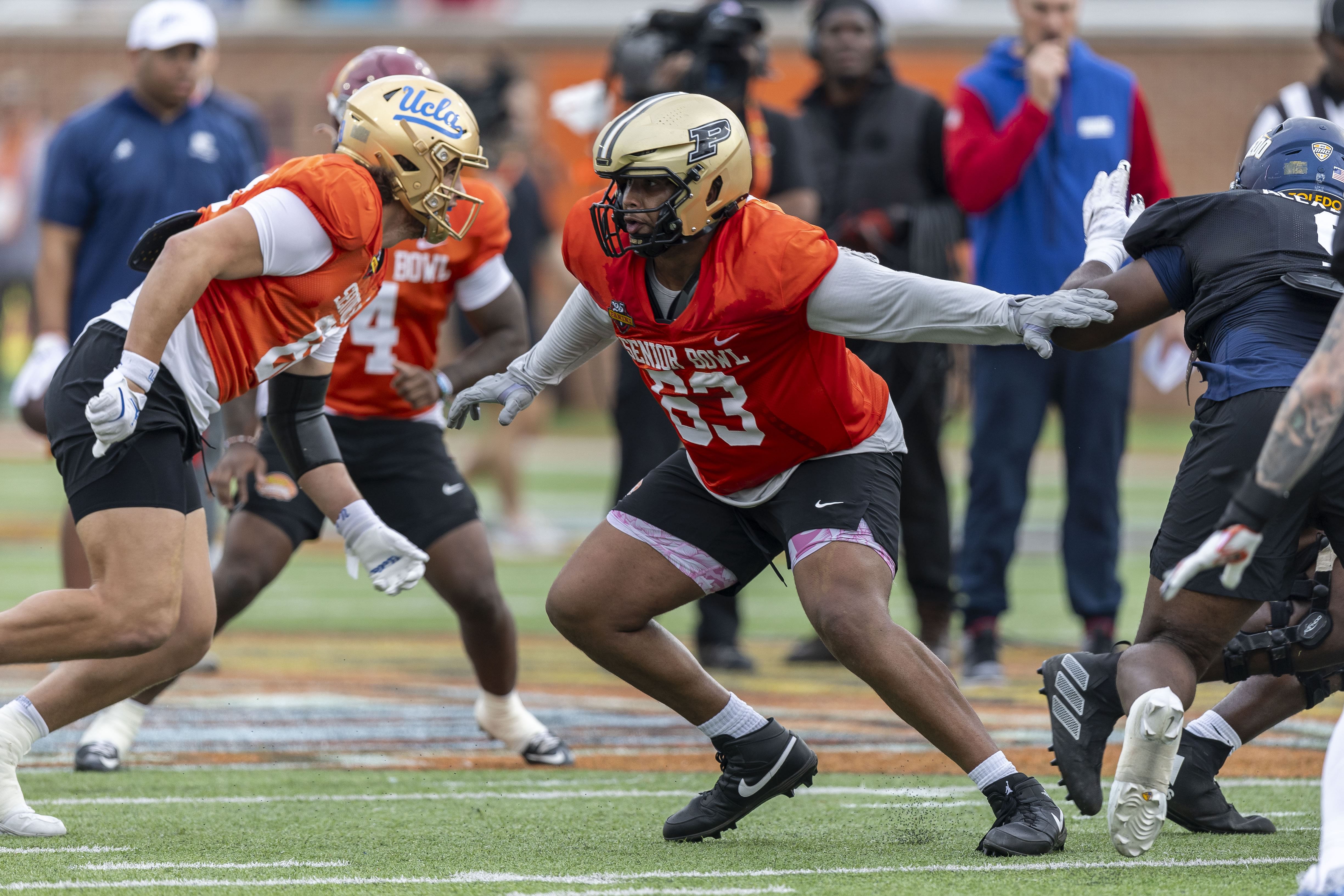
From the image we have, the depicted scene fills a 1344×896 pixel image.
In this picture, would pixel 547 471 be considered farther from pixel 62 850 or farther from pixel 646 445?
pixel 62 850

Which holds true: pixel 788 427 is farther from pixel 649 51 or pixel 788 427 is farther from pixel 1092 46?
pixel 1092 46

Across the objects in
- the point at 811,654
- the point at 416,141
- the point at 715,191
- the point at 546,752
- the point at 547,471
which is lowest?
the point at 547,471

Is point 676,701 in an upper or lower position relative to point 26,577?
upper

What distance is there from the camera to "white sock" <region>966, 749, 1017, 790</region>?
4582mm

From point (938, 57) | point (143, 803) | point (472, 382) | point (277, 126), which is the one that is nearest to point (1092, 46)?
point (938, 57)

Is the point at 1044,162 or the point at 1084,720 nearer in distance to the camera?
the point at 1084,720

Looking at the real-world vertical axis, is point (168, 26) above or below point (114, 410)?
above

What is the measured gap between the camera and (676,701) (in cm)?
500

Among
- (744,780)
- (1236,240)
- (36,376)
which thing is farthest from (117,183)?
(1236,240)

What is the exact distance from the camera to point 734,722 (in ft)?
16.3

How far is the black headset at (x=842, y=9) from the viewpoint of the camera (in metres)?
8.15

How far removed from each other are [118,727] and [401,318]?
1.62 meters

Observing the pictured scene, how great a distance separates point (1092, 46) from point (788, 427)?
1863cm

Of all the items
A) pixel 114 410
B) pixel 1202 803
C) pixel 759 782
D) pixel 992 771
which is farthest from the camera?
pixel 759 782
